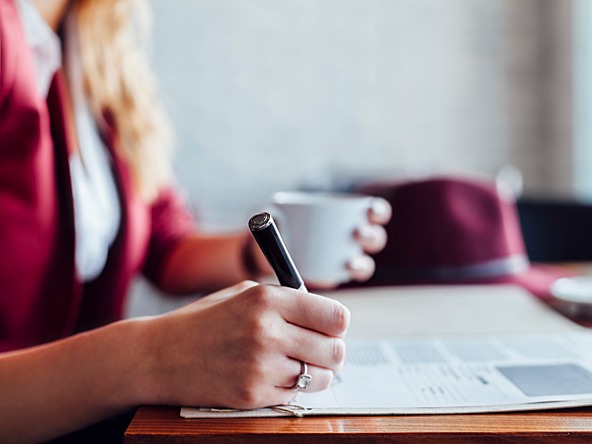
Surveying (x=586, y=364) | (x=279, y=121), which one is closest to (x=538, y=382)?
(x=586, y=364)

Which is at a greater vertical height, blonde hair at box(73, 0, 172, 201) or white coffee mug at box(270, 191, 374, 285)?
blonde hair at box(73, 0, 172, 201)

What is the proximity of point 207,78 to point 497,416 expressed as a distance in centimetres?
189

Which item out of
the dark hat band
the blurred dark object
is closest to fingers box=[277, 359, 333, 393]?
the dark hat band

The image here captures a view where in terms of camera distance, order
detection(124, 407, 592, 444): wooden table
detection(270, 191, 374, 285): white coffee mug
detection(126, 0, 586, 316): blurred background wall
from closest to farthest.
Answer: detection(124, 407, 592, 444): wooden table, detection(270, 191, 374, 285): white coffee mug, detection(126, 0, 586, 316): blurred background wall

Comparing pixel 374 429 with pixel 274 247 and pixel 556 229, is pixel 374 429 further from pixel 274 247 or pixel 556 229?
pixel 556 229

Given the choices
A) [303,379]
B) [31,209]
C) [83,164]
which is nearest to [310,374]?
[303,379]

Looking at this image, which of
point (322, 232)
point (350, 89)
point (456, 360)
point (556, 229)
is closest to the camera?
point (456, 360)

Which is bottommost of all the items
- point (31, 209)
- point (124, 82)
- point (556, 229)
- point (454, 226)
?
point (556, 229)

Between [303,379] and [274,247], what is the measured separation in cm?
10

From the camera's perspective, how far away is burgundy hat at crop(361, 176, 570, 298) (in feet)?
3.25

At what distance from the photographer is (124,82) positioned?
106 centimetres

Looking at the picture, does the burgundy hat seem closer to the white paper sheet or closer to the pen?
the white paper sheet

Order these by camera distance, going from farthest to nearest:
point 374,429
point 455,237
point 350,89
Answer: point 350,89 < point 455,237 < point 374,429

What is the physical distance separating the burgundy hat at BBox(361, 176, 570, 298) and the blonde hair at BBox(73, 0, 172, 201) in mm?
440
